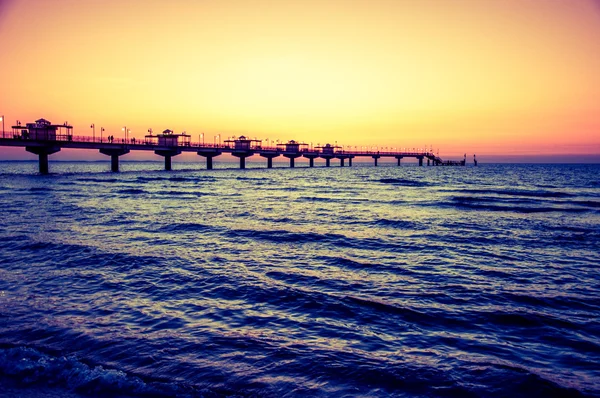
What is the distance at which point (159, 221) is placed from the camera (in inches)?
778

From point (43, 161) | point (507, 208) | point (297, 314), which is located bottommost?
point (297, 314)

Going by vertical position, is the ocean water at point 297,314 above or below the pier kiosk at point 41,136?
below

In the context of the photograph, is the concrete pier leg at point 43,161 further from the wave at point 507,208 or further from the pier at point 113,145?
the wave at point 507,208

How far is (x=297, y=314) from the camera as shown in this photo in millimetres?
7637

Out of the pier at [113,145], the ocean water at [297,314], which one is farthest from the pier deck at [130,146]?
the ocean water at [297,314]

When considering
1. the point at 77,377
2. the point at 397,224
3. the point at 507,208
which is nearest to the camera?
the point at 77,377

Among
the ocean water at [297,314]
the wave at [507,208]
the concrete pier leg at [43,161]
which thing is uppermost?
the concrete pier leg at [43,161]

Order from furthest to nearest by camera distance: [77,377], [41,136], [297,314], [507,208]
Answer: [41,136] < [507,208] < [297,314] < [77,377]

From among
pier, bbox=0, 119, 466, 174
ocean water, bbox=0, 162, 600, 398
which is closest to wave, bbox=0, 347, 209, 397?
ocean water, bbox=0, 162, 600, 398

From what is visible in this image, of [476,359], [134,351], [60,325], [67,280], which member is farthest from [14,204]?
[476,359]

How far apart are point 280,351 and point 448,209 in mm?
22037

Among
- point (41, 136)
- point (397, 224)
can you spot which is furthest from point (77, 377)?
point (41, 136)

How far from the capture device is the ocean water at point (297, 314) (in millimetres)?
5270

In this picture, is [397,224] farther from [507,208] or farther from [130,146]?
[130,146]
